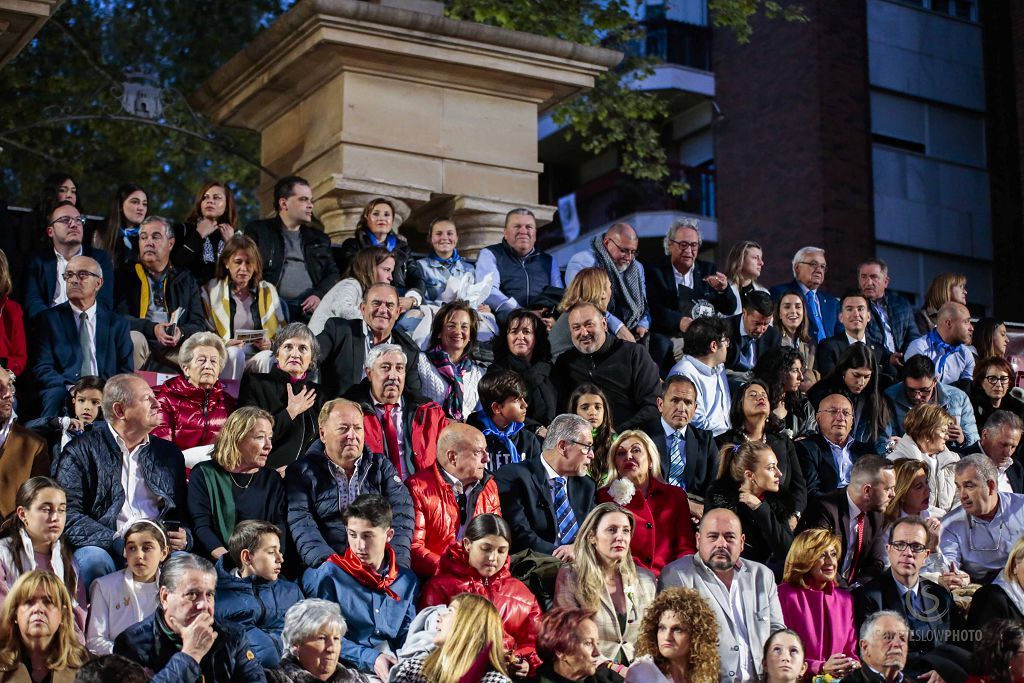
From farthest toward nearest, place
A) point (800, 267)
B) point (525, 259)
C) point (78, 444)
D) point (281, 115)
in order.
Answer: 1. point (281, 115)
2. point (800, 267)
3. point (525, 259)
4. point (78, 444)

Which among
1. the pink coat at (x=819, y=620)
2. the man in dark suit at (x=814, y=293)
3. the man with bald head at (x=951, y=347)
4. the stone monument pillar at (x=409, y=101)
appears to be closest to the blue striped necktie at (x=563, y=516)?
the pink coat at (x=819, y=620)

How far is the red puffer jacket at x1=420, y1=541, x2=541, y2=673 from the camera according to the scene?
900cm

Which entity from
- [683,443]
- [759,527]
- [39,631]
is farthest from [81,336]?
[759,527]

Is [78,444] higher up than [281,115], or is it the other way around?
[281,115]

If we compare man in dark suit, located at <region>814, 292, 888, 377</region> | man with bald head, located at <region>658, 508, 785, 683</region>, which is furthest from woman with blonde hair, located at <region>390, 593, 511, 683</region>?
man in dark suit, located at <region>814, 292, 888, 377</region>

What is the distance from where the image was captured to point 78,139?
73.5 ft

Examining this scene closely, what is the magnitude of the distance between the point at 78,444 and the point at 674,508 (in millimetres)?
3381

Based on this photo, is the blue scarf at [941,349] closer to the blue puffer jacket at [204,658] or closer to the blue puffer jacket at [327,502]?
the blue puffer jacket at [327,502]

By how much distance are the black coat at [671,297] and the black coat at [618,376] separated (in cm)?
142

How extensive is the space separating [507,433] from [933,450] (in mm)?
3104

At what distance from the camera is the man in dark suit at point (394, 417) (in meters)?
10.3

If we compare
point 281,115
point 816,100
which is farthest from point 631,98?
point 281,115

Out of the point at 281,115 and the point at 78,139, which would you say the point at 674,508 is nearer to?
the point at 281,115

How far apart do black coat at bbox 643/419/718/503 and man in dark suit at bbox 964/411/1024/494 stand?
212cm
